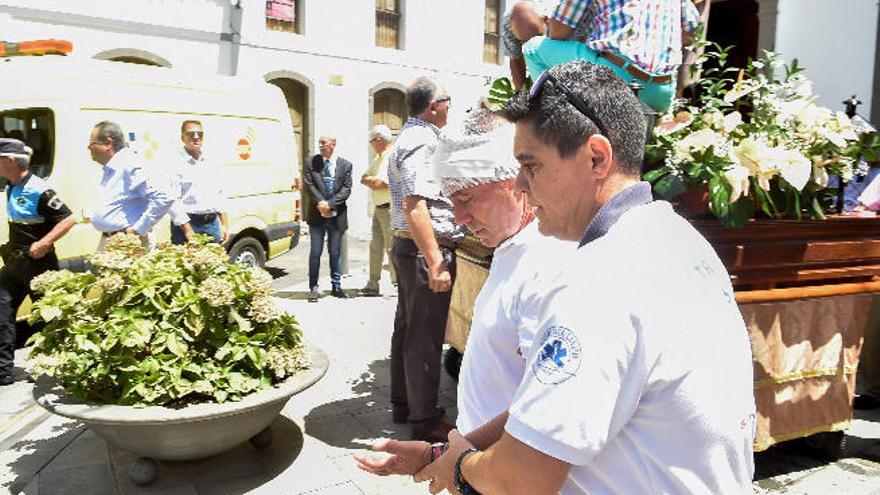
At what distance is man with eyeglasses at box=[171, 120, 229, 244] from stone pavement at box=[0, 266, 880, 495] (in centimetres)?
236

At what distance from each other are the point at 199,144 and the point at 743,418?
6744 millimetres

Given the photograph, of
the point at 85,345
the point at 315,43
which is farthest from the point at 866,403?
the point at 315,43

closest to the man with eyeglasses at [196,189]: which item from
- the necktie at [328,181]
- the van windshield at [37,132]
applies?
the van windshield at [37,132]

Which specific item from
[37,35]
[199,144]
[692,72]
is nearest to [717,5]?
[692,72]

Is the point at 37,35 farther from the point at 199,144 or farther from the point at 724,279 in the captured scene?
the point at 724,279

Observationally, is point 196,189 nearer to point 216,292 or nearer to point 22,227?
point 22,227

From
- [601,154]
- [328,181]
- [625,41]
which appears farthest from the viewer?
[328,181]

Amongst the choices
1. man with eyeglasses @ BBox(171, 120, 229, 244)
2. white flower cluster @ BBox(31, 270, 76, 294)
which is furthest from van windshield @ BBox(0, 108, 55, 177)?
white flower cluster @ BBox(31, 270, 76, 294)

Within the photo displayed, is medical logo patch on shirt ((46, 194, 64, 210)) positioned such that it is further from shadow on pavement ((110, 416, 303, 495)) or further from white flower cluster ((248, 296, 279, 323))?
white flower cluster ((248, 296, 279, 323))

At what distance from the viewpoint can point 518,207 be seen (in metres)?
2.20

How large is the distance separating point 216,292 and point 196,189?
12.8 feet

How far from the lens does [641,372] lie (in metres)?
1.07

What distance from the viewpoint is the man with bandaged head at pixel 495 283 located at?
164 cm

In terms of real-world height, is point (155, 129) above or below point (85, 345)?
above
